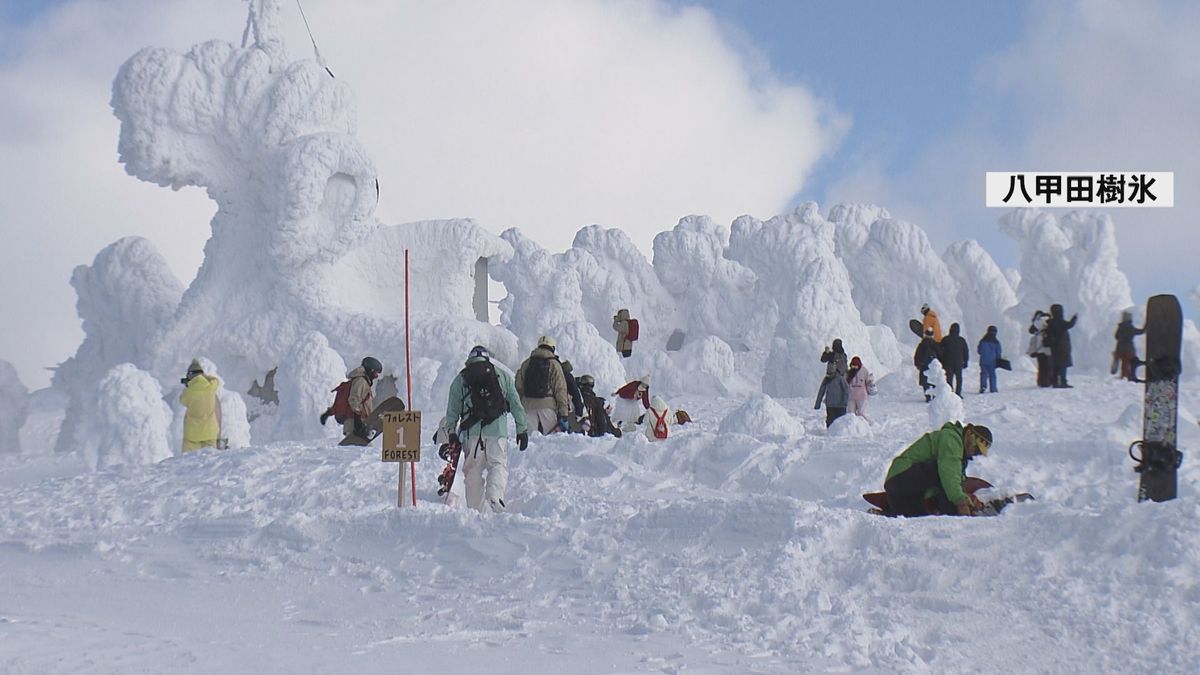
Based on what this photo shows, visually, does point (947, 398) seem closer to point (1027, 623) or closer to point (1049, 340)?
point (1049, 340)

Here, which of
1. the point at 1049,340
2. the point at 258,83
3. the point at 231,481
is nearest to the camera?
the point at 231,481

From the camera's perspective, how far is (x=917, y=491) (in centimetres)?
837

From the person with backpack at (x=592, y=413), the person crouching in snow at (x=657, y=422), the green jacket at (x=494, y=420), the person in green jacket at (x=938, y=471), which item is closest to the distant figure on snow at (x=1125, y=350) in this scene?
the person crouching in snow at (x=657, y=422)

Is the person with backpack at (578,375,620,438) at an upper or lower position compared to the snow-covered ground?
upper

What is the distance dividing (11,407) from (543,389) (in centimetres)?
2205

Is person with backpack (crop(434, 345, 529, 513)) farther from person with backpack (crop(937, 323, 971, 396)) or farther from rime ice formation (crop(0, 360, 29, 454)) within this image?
rime ice formation (crop(0, 360, 29, 454))

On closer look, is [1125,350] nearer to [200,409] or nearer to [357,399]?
[357,399]

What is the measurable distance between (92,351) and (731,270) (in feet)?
76.0

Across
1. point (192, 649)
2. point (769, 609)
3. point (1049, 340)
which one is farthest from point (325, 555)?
point (1049, 340)

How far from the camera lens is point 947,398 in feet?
50.5

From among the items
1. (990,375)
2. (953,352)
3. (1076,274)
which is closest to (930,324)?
(990,375)

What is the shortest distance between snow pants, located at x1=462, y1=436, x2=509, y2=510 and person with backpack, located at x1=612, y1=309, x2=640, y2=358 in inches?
783

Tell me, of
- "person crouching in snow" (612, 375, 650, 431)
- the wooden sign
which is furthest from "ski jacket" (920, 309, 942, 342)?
the wooden sign

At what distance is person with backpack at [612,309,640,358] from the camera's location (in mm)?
28938
